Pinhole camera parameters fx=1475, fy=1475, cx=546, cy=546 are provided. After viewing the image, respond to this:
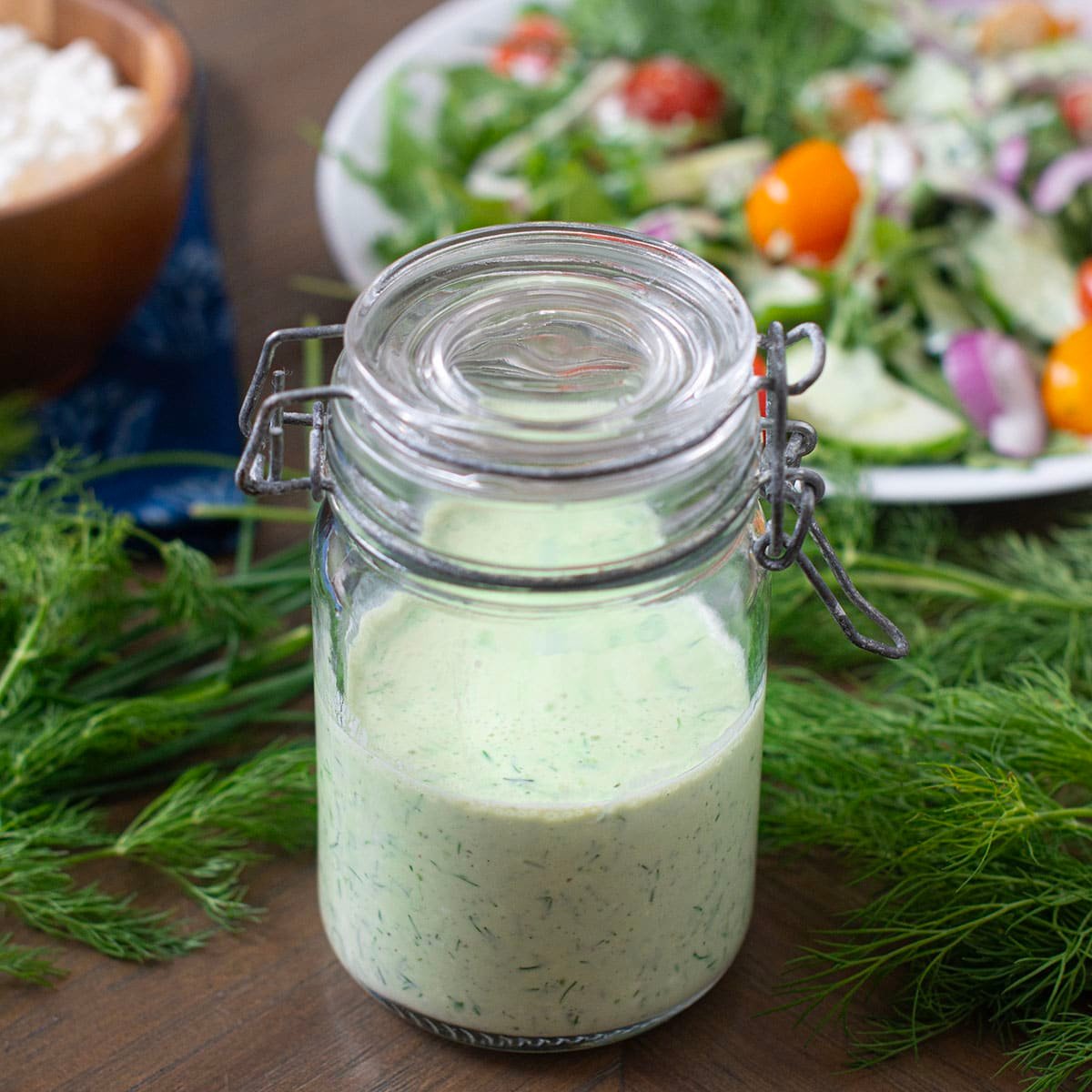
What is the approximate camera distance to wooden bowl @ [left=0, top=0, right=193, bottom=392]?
132cm

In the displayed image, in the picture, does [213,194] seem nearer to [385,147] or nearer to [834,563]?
[385,147]

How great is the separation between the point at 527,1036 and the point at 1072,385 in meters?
0.97

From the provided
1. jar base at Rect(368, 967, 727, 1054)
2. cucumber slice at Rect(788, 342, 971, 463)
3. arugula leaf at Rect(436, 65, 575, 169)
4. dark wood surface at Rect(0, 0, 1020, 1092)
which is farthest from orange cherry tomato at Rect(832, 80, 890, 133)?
jar base at Rect(368, 967, 727, 1054)

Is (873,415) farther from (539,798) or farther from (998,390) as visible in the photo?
(539,798)

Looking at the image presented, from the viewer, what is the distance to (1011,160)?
1808mm

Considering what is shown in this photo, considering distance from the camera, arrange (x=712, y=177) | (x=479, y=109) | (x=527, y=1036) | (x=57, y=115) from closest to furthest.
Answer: (x=527, y=1036)
(x=57, y=115)
(x=712, y=177)
(x=479, y=109)

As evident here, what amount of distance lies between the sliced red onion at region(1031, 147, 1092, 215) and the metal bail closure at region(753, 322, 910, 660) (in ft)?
3.62

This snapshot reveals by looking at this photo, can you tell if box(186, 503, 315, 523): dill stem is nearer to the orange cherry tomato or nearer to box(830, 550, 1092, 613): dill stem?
box(830, 550, 1092, 613): dill stem

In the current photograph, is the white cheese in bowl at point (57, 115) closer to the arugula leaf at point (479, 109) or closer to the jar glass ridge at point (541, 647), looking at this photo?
the arugula leaf at point (479, 109)

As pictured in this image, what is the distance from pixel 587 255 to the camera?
849 millimetres

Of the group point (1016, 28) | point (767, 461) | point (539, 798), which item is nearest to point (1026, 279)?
point (1016, 28)

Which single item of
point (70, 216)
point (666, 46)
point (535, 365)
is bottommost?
point (666, 46)

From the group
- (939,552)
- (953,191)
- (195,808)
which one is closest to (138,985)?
(195,808)

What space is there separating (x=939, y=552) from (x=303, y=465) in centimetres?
60
